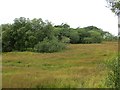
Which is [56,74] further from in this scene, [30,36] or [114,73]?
[30,36]

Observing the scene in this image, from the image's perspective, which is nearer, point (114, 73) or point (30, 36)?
point (114, 73)

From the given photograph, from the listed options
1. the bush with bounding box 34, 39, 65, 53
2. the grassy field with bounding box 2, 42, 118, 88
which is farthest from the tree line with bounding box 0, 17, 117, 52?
the grassy field with bounding box 2, 42, 118, 88

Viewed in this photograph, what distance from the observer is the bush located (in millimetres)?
55075

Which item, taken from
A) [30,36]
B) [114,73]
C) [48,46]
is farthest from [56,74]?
[30,36]

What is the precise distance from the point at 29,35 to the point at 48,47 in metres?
5.82

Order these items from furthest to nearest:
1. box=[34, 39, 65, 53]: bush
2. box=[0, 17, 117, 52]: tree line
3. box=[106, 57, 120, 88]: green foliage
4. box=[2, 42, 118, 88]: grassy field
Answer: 1. box=[0, 17, 117, 52]: tree line
2. box=[34, 39, 65, 53]: bush
3. box=[2, 42, 118, 88]: grassy field
4. box=[106, 57, 120, 88]: green foliage

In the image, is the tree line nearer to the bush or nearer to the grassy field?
the bush

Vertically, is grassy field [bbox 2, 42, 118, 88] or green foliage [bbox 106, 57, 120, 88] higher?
green foliage [bbox 106, 57, 120, 88]

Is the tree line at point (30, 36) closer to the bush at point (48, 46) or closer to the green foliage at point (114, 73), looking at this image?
the bush at point (48, 46)

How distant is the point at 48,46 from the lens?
55219mm

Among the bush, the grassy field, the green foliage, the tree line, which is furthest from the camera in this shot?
the tree line

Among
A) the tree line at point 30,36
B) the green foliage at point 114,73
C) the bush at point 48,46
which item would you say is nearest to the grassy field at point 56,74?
the green foliage at point 114,73

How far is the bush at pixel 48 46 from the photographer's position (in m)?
55.1

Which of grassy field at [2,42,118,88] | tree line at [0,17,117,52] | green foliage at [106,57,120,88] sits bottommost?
grassy field at [2,42,118,88]
